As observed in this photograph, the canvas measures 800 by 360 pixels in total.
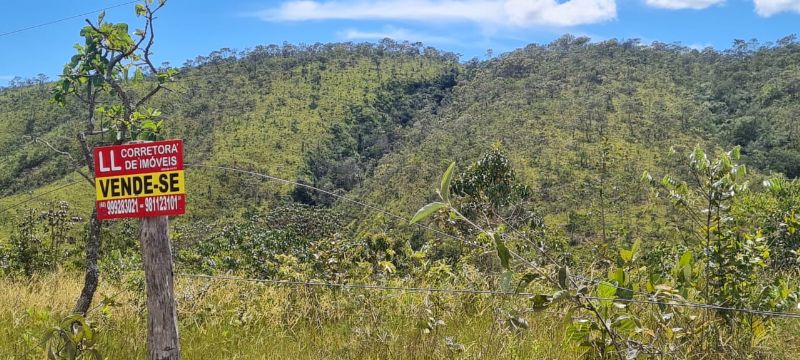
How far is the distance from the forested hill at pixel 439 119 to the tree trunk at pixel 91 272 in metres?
34.0

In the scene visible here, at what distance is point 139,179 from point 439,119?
258 ft

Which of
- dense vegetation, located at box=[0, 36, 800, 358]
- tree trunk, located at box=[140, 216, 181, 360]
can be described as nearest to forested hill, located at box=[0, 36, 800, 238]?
dense vegetation, located at box=[0, 36, 800, 358]

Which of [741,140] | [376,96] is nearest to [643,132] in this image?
[741,140]

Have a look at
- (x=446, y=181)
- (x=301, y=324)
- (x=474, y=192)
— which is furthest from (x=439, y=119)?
(x=446, y=181)

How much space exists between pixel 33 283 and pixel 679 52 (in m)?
96.6

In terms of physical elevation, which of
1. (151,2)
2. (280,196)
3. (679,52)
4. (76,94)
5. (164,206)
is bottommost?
(280,196)

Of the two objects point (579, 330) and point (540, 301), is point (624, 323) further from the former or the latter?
point (540, 301)

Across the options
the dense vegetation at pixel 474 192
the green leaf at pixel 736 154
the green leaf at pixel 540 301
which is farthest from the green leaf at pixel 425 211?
the green leaf at pixel 736 154

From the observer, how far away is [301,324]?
350cm

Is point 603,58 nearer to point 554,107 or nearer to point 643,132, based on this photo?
point 554,107

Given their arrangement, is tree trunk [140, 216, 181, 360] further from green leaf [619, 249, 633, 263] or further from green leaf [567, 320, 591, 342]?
green leaf [619, 249, 633, 263]

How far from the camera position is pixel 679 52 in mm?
87562

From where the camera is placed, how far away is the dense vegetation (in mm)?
2588

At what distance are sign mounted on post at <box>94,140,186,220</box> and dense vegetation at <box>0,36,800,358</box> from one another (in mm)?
554
